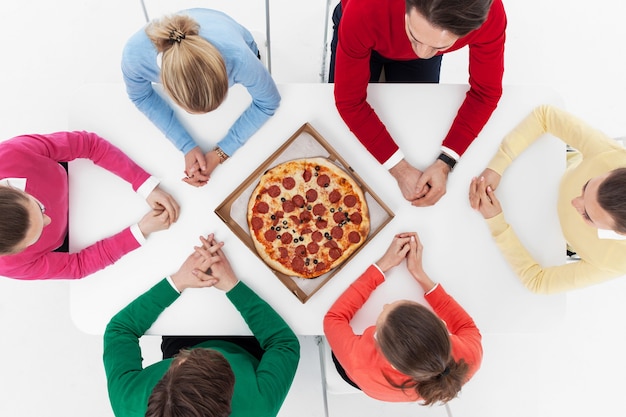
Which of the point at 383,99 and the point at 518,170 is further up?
the point at 383,99

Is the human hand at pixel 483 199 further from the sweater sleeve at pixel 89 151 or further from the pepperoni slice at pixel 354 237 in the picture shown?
the sweater sleeve at pixel 89 151

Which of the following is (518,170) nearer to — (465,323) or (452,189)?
(452,189)

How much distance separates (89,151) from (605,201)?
1.59 m

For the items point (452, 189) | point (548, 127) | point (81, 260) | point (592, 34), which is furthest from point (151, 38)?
point (592, 34)

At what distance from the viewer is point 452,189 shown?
A: 1525mm

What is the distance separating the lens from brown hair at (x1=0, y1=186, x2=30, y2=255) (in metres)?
1.28

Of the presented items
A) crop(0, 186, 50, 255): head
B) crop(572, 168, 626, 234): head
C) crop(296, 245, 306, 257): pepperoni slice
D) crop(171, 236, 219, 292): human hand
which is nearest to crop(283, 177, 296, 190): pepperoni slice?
crop(296, 245, 306, 257): pepperoni slice

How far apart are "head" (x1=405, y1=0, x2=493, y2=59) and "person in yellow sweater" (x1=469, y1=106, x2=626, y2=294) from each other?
0.51 m

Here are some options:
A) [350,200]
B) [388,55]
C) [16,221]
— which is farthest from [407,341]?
[16,221]

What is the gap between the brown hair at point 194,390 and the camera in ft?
3.74

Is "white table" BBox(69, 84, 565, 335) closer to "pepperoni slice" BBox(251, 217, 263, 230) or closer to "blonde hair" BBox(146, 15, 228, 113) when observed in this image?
"pepperoni slice" BBox(251, 217, 263, 230)

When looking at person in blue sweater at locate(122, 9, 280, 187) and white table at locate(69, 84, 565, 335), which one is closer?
person in blue sweater at locate(122, 9, 280, 187)

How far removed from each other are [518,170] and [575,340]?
1.36 meters

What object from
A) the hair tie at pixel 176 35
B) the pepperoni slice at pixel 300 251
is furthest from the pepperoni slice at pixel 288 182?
the hair tie at pixel 176 35
